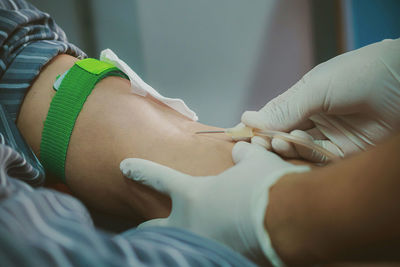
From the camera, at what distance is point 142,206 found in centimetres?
75

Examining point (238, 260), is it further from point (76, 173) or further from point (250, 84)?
point (250, 84)

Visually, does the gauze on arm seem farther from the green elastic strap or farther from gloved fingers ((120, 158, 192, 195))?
gloved fingers ((120, 158, 192, 195))

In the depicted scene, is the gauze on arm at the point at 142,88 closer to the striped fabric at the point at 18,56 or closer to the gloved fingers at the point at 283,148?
the striped fabric at the point at 18,56

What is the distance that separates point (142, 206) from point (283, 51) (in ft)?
5.34

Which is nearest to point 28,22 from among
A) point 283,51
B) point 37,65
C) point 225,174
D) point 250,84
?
point 37,65

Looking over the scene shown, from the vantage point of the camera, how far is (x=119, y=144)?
758mm

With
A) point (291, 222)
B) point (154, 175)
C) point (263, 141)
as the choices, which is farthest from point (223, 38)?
point (291, 222)

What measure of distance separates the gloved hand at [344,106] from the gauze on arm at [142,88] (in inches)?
7.6

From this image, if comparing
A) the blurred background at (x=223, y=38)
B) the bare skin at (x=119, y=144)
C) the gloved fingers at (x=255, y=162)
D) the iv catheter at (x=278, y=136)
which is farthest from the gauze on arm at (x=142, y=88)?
the blurred background at (x=223, y=38)

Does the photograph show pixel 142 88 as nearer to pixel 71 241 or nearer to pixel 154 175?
pixel 154 175

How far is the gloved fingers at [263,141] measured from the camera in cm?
74

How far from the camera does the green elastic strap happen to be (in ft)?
2.54

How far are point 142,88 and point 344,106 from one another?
506 mm

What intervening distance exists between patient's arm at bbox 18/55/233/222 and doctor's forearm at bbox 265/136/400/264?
10.7 inches
